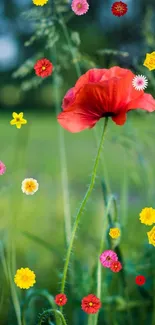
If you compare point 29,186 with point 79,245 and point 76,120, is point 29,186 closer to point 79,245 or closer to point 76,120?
point 76,120

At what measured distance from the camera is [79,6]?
3.83 ft

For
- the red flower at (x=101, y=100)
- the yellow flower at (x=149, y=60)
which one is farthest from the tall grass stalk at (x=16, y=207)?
the yellow flower at (x=149, y=60)

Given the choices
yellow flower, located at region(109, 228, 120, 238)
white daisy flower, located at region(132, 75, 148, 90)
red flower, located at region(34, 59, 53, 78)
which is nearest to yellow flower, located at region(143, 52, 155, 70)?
white daisy flower, located at region(132, 75, 148, 90)

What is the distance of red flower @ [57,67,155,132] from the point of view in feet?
3.51

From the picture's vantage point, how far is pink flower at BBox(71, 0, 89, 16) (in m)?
1.16

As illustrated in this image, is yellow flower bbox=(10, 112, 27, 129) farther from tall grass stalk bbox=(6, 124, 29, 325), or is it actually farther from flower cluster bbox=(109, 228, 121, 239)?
flower cluster bbox=(109, 228, 121, 239)

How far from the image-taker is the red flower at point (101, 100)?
1.07m

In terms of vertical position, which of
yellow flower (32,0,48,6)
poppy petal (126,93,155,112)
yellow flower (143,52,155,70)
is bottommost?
poppy petal (126,93,155,112)

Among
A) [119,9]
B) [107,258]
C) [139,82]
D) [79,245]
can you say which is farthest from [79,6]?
[79,245]

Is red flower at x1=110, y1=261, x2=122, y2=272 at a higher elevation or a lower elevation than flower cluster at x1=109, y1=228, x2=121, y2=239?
lower

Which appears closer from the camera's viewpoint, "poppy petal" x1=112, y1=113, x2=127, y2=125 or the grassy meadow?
"poppy petal" x1=112, y1=113, x2=127, y2=125

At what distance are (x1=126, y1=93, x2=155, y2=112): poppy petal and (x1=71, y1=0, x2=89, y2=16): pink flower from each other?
0.17 meters

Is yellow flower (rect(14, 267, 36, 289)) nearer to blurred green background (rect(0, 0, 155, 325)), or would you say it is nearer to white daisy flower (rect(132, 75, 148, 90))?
blurred green background (rect(0, 0, 155, 325))

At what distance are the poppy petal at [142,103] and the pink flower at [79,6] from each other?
0.17 metres
